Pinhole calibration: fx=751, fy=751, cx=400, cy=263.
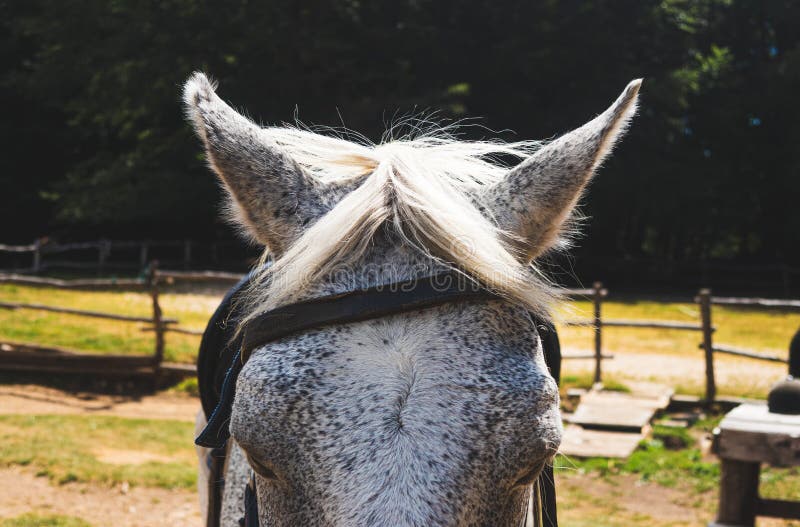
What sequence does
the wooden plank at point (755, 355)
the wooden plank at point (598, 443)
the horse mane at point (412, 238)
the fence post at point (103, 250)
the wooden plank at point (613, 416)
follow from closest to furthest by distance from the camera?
1. the horse mane at point (412, 238)
2. the wooden plank at point (598, 443)
3. the wooden plank at point (613, 416)
4. the wooden plank at point (755, 355)
5. the fence post at point (103, 250)

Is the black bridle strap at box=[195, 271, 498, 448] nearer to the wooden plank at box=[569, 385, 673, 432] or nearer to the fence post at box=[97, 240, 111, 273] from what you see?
the wooden plank at box=[569, 385, 673, 432]

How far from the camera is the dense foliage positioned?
77.6 ft

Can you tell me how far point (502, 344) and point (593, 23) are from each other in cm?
2689

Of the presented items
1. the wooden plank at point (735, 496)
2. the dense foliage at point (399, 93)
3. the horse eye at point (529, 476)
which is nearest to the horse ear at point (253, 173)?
the horse eye at point (529, 476)

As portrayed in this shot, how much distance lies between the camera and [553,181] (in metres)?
1.79

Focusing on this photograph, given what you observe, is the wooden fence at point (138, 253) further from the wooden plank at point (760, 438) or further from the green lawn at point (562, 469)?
the wooden plank at point (760, 438)

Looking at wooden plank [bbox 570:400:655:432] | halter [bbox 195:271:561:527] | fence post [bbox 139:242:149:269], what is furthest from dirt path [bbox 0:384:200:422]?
fence post [bbox 139:242:149:269]

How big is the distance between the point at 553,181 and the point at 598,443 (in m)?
6.91

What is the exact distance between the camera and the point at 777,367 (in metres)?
12.5

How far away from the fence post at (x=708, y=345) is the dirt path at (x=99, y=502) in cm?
655

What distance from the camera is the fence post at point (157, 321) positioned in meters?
10.8

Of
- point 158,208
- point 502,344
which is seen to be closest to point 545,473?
point 502,344

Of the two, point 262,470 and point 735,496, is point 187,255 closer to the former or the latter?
point 735,496

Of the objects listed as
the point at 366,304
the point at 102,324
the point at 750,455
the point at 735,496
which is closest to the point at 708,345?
the point at 735,496
